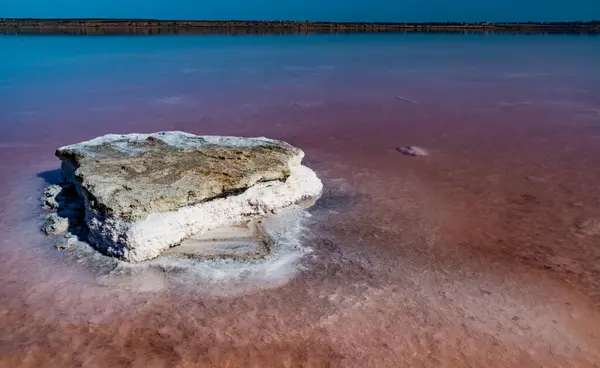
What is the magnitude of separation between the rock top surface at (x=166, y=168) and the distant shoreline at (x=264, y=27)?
3242 cm

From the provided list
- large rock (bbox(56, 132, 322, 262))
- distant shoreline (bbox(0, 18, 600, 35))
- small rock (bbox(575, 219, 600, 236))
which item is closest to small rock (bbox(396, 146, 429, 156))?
large rock (bbox(56, 132, 322, 262))

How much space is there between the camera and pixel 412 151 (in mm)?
7090

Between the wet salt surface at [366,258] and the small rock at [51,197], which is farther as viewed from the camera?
the small rock at [51,197]

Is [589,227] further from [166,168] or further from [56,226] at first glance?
[56,226]

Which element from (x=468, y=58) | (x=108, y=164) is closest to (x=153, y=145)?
(x=108, y=164)

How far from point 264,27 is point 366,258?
4068 centimetres

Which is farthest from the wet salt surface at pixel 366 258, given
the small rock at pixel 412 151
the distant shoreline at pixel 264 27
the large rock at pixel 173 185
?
the distant shoreline at pixel 264 27

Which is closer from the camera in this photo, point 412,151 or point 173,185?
point 173,185

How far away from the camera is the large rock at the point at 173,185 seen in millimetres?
4027

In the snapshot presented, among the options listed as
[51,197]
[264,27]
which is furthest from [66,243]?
[264,27]

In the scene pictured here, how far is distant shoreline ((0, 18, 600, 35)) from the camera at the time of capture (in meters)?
37.4

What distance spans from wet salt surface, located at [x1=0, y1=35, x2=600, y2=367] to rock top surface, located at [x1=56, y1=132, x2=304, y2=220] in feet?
1.72

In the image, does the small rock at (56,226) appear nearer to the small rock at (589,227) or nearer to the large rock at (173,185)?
the large rock at (173,185)

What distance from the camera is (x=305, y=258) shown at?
411cm
